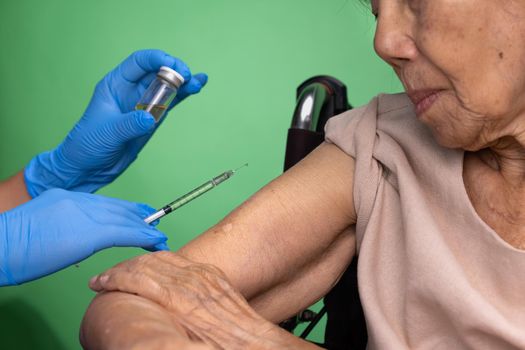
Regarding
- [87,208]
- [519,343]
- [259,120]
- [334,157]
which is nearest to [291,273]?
[334,157]

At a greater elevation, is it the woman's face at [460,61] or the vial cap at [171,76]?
the vial cap at [171,76]

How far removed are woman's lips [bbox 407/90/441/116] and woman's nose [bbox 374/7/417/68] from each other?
54 mm

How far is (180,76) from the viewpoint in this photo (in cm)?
148

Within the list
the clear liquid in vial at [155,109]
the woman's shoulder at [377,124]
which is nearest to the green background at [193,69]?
the clear liquid in vial at [155,109]

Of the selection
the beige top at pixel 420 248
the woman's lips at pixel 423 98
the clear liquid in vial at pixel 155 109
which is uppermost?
the clear liquid in vial at pixel 155 109

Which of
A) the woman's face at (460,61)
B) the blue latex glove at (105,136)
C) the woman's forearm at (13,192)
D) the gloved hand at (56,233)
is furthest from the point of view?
the woman's forearm at (13,192)

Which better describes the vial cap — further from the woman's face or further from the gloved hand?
the woman's face

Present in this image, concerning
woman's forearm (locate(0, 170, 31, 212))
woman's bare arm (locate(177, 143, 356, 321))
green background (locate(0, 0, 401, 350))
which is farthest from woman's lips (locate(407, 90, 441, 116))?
green background (locate(0, 0, 401, 350))

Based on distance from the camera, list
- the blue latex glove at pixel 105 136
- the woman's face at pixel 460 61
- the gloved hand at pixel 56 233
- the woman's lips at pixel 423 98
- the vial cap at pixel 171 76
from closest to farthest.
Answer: the woman's face at pixel 460 61 → the woman's lips at pixel 423 98 → the gloved hand at pixel 56 233 → the vial cap at pixel 171 76 → the blue latex glove at pixel 105 136

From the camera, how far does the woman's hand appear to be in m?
0.87

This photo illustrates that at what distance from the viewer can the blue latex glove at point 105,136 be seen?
161 centimetres

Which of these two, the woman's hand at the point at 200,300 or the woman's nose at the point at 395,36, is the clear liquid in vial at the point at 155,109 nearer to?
the woman's hand at the point at 200,300

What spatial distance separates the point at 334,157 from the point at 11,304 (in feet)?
4.70

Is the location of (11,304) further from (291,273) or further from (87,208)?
(291,273)
